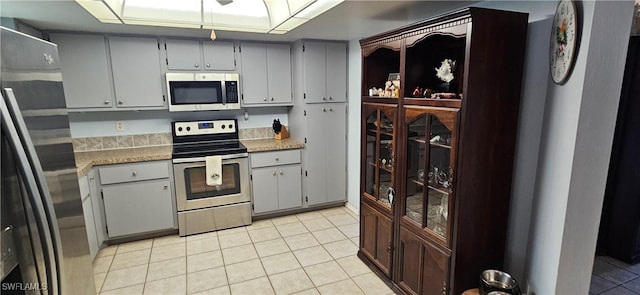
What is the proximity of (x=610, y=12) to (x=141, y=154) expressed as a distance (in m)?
3.63

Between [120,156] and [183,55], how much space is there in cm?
120

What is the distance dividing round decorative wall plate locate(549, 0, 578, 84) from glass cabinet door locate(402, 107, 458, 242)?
0.50 metres

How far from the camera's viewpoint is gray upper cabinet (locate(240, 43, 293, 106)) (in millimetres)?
3689

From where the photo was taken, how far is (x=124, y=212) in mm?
3193

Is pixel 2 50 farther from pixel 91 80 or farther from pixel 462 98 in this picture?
pixel 91 80

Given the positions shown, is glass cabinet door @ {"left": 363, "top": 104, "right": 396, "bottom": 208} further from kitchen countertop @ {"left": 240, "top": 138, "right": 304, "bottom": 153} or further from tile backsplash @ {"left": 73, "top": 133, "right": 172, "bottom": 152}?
tile backsplash @ {"left": 73, "top": 133, "right": 172, "bottom": 152}

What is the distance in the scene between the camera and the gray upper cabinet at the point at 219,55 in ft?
11.4

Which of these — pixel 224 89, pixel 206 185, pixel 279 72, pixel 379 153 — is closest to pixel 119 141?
pixel 206 185

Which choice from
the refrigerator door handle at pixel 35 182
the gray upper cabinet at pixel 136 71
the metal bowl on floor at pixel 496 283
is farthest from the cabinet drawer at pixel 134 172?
the metal bowl on floor at pixel 496 283

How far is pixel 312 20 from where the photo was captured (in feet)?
8.71

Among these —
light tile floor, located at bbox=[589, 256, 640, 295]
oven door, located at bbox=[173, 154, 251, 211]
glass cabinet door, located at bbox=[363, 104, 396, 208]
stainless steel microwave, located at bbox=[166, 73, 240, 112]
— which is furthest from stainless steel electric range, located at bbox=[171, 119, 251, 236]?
light tile floor, located at bbox=[589, 256, 640, 295]

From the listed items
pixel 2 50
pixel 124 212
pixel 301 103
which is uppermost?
pixel 2 50

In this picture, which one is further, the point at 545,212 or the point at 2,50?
the point at 545,212

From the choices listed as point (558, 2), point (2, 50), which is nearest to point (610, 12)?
point (558, 2)
